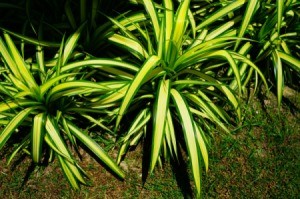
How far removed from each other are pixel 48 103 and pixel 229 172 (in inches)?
45.2

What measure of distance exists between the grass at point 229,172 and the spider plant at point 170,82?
0.15 m

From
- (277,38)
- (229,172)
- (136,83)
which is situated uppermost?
(136,83)

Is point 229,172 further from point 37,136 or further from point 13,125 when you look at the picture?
point 13,125

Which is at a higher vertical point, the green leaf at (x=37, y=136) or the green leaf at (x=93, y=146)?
the green leaf at (x=37, y=136)

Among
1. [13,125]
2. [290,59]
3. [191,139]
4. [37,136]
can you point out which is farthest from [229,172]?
[13,125]

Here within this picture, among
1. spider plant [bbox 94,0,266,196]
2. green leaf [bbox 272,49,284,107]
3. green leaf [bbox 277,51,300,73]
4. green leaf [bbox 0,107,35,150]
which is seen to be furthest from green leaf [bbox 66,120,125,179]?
green leaf [bbox 277,51,300,73]

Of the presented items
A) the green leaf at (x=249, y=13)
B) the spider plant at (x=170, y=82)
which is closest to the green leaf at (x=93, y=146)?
the spider plant at (x=170, y=82)

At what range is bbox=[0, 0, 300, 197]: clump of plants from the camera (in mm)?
1590

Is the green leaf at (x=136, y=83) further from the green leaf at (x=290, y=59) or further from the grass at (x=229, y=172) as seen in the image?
the green leaf at (x=290, y=59)

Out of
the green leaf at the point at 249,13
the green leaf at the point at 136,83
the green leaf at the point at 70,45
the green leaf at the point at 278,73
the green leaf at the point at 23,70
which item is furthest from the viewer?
the green leaf at the point at 278,73

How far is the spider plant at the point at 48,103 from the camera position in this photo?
157 centimetres

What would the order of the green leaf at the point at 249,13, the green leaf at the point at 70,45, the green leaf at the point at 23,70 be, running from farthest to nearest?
the green leaf at the point at 249,13 → the green leaf at the point at 70,45 → the green leaf at the point at 23,70

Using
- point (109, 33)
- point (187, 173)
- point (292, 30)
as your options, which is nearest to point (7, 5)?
point (109, 33)

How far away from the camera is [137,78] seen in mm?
1525
